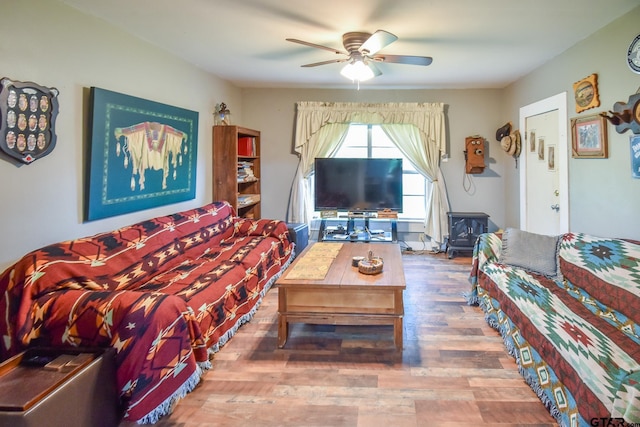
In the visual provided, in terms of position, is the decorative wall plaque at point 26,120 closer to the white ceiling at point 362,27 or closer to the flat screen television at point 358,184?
the white ceiling at point 362,27

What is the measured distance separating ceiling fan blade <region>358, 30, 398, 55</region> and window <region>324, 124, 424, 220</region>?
2.59 meters

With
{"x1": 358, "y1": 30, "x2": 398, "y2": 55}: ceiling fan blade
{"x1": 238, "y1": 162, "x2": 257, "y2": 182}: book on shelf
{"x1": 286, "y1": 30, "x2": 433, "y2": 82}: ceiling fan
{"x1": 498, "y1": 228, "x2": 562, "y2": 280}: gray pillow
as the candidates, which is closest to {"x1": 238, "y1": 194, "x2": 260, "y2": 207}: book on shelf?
{"x1": 238, "y1": 162, "x2": 257, "y2": 182}: book on shelf

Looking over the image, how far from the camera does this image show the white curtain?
17.6 ft

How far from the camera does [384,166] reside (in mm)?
5172

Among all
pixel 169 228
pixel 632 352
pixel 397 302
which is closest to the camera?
pixel 632 352

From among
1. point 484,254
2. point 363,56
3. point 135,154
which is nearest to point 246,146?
point 135,154

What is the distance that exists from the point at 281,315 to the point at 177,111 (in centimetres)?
232

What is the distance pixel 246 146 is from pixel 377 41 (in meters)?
2.83

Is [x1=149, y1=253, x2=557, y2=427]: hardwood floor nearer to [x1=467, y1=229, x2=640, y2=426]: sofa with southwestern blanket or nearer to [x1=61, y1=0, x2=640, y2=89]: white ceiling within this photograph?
[x1=467, y1=229, x2=640, y2=426]: sofa with southwestern blanket

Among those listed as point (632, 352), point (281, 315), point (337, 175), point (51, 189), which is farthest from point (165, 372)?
point (337, 175)

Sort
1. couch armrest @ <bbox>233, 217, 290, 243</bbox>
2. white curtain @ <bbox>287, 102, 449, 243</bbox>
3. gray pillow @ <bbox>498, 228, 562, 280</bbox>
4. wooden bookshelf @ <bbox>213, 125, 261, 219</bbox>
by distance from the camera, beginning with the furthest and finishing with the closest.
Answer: white curtain @ <bbox>287, 102, 449, 243</bbox>, wooden bookshelf @ <bbox>213, 125, 261, 219</bbox>, couch armrest @ <bbox>233, 217, 290, 243</bbox>, gray pillow @ <bbox>498, 228, 562, 280</bbox>

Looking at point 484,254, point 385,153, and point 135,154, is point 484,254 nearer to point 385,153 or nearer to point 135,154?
point 385,153

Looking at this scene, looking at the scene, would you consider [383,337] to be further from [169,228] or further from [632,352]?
[169,228]

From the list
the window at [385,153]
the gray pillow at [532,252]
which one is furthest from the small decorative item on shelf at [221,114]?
the gray pillow at [532,252]
